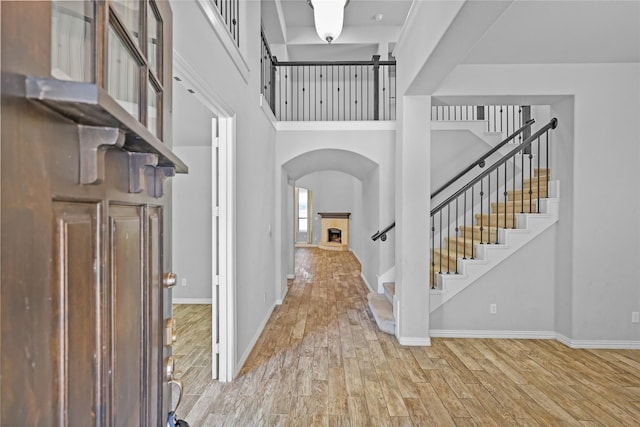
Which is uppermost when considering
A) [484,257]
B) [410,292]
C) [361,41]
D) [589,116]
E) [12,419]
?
[361,41]

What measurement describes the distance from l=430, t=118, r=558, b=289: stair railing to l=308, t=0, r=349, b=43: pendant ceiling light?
7.49ft

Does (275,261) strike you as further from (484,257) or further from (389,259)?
(484,257)

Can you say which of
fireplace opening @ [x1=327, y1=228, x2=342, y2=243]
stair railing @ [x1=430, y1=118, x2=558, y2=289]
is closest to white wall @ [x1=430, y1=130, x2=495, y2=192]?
stair railing @ [x1=430, y1=118, x2=558, y2=289]

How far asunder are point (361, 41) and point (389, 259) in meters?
4.82

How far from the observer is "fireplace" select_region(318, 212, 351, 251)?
12.7 m

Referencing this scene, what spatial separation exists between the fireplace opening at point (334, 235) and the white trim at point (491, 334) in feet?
29.3

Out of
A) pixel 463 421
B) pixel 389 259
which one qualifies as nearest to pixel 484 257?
pixel 389 259

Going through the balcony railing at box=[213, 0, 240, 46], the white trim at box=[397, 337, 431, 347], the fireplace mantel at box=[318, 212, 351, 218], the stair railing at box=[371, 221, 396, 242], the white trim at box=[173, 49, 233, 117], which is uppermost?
the balcony railing at box=[213, 0, 240, 46]

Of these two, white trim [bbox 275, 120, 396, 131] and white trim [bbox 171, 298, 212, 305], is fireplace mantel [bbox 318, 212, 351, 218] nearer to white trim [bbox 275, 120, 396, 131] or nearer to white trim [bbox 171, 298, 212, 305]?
white trim [bbox 275, 120, 396, 131]

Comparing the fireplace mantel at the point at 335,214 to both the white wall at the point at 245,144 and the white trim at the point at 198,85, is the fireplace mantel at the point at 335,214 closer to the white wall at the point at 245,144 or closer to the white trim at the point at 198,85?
the white wall at the point at 245,144

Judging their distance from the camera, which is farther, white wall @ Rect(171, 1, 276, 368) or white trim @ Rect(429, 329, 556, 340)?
white trim @ Rect(429, 329, 556, 340)

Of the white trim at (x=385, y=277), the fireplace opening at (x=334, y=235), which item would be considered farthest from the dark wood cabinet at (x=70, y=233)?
the fireplace opening at (x=334, y=235)

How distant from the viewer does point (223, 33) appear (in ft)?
8.42

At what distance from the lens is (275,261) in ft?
17.8
